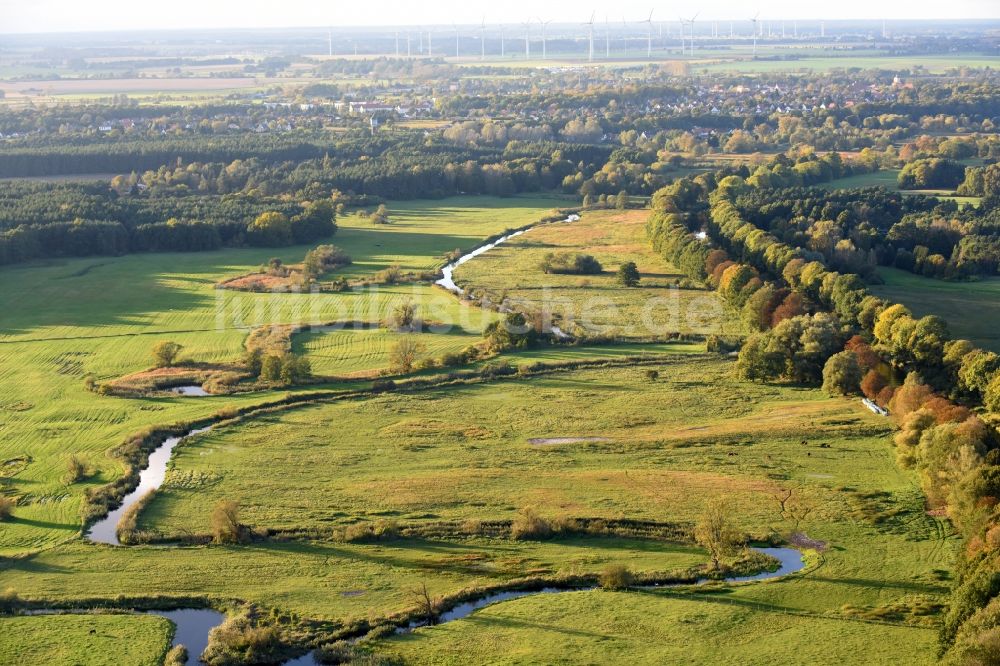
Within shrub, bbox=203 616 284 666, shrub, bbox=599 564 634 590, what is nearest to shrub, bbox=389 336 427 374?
shrub, bbox=599 564 634 590

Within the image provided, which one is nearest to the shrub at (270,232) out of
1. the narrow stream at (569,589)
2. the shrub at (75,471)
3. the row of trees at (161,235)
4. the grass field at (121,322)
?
the row of trees at (161,235)

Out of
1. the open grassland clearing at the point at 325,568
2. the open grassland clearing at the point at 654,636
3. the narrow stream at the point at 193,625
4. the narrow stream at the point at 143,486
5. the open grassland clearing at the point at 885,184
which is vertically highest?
the open grassland clearing at the point at 885,184

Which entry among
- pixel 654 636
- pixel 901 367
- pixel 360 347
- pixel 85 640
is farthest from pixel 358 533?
pixel 901 367

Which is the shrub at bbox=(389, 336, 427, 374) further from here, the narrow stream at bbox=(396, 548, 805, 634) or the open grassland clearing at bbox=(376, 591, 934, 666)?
the open grassland clearing at bbox=(376, 591, 934, 666)

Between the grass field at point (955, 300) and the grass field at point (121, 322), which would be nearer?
the grass field at point (121, 322)

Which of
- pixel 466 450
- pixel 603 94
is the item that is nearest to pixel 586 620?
pixel 466 450

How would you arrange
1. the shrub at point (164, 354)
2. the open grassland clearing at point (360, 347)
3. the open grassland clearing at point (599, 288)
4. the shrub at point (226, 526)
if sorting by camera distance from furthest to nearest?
the open grassland clearing at point (599, 288) < the shrub at point (164, 354) < the open grassland clearing at point (360, 347) < the shrub at point (226, 526)

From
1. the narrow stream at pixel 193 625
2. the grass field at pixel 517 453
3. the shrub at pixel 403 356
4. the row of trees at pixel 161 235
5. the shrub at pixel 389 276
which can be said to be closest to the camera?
the narrow stream at pixel 193 625

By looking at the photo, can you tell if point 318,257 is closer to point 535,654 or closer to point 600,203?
point 600,203

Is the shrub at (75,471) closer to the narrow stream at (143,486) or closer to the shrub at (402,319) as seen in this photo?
the narrow stream at (143,486)
